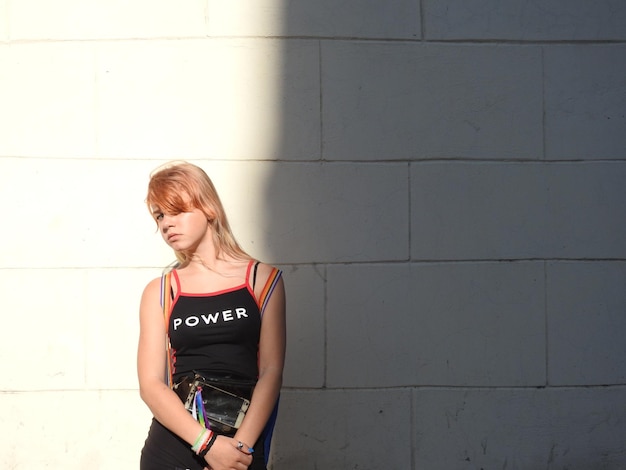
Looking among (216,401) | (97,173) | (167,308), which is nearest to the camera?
(216,401)

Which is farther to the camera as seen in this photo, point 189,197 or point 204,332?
point 189,197

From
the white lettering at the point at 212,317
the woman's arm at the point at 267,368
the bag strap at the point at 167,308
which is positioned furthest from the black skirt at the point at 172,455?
the white lettering at the point at 212,317

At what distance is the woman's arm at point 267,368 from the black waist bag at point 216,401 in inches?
1.8

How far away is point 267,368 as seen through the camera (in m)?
3.23

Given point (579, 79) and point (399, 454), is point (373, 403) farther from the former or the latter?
point (579, 79)

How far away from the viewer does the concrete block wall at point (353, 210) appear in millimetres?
3988

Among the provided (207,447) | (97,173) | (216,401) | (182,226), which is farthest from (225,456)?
(97,173)

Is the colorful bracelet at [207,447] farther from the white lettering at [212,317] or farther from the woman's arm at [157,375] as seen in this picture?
the white lettering at [212,317]

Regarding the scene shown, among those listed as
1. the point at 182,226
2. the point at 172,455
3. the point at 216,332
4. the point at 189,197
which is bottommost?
the point at 172,455

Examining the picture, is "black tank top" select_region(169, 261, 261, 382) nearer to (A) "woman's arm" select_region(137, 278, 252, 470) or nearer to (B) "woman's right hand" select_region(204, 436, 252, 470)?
(A) "woman's arm" select_region(137, 278, 252, 470)

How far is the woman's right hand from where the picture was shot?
304 cm

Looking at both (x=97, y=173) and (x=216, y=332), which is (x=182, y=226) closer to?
(x=216, y=332)

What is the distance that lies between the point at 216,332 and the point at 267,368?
0.24 m

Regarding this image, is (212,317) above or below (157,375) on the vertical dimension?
above
